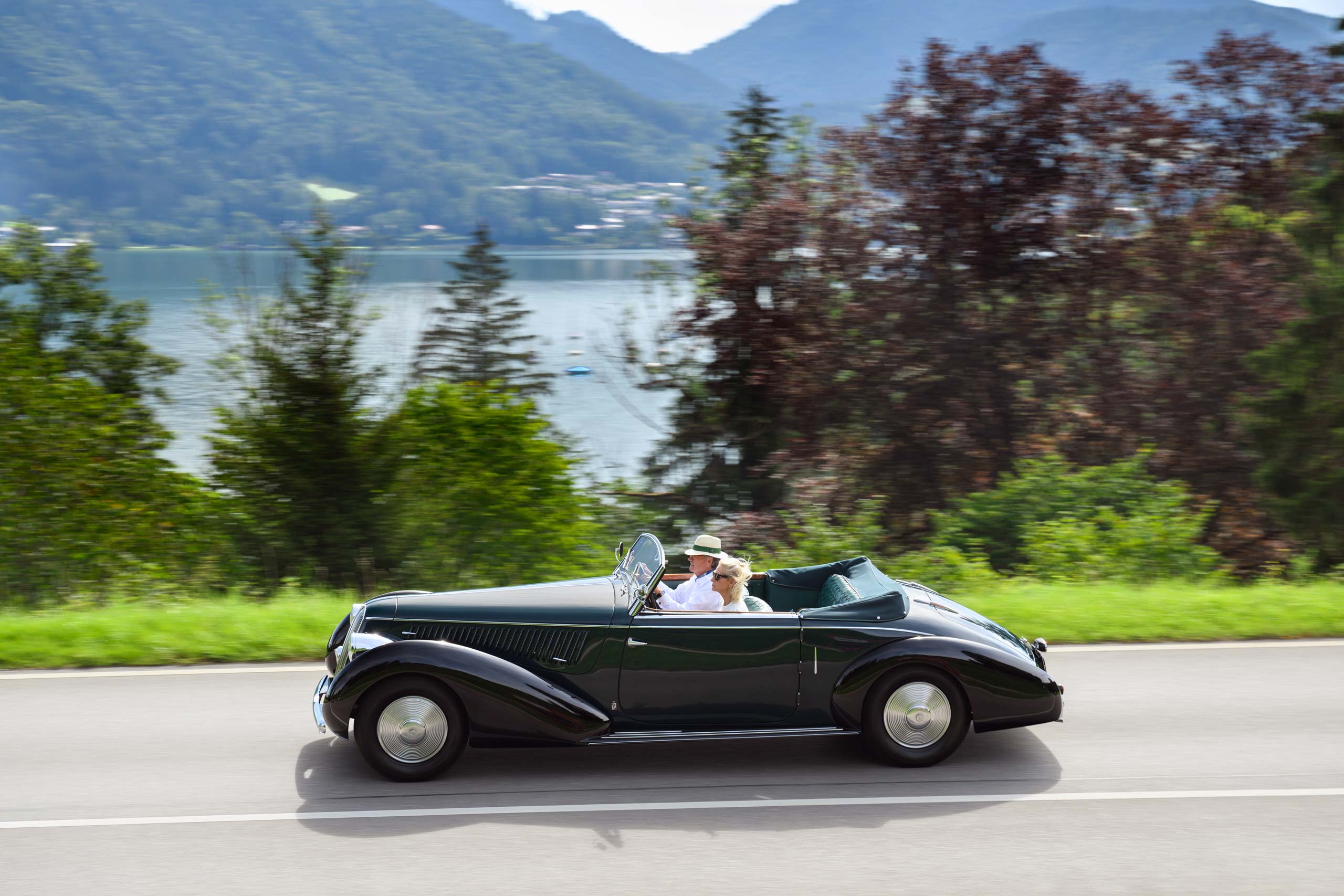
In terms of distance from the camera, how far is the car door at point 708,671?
6.09 meters

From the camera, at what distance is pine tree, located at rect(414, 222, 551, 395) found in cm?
2053

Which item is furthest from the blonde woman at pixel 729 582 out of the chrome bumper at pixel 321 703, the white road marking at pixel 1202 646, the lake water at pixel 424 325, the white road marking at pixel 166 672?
the lake water at pixel 424 325

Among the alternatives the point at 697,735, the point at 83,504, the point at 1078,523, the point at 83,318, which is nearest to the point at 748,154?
the point at 1078,523

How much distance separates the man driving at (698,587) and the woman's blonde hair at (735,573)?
0.08 m

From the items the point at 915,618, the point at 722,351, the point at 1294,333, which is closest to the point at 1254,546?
the point at 1294,333

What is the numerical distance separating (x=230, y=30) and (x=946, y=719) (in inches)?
5873

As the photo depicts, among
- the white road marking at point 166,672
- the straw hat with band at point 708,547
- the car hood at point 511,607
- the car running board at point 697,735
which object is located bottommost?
the white road marking at point 166,672

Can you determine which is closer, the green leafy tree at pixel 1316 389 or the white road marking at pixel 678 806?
the white road marking at pixel 678 806

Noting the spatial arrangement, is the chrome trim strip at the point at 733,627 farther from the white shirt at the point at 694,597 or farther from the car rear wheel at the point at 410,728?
the car rear wheel at the point at 410,728

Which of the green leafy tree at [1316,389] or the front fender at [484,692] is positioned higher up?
the green leafy tree at [1316,389]

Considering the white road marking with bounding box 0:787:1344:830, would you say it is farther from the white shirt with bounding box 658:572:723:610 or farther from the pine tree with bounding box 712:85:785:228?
the pine tree with bounding box 712:85:785:228

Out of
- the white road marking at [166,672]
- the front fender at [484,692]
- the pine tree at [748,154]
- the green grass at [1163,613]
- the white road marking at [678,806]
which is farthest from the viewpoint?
the pine tree at [748,154]

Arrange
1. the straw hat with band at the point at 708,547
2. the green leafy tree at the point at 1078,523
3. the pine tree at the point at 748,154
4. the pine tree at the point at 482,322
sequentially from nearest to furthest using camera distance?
the straw hat with band at the point at 708,547, the green leafy tree at the point at 1078,523, the pine tree at the point at 748,154, the pine tree at the point at 482,322

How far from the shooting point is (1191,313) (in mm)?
15625
